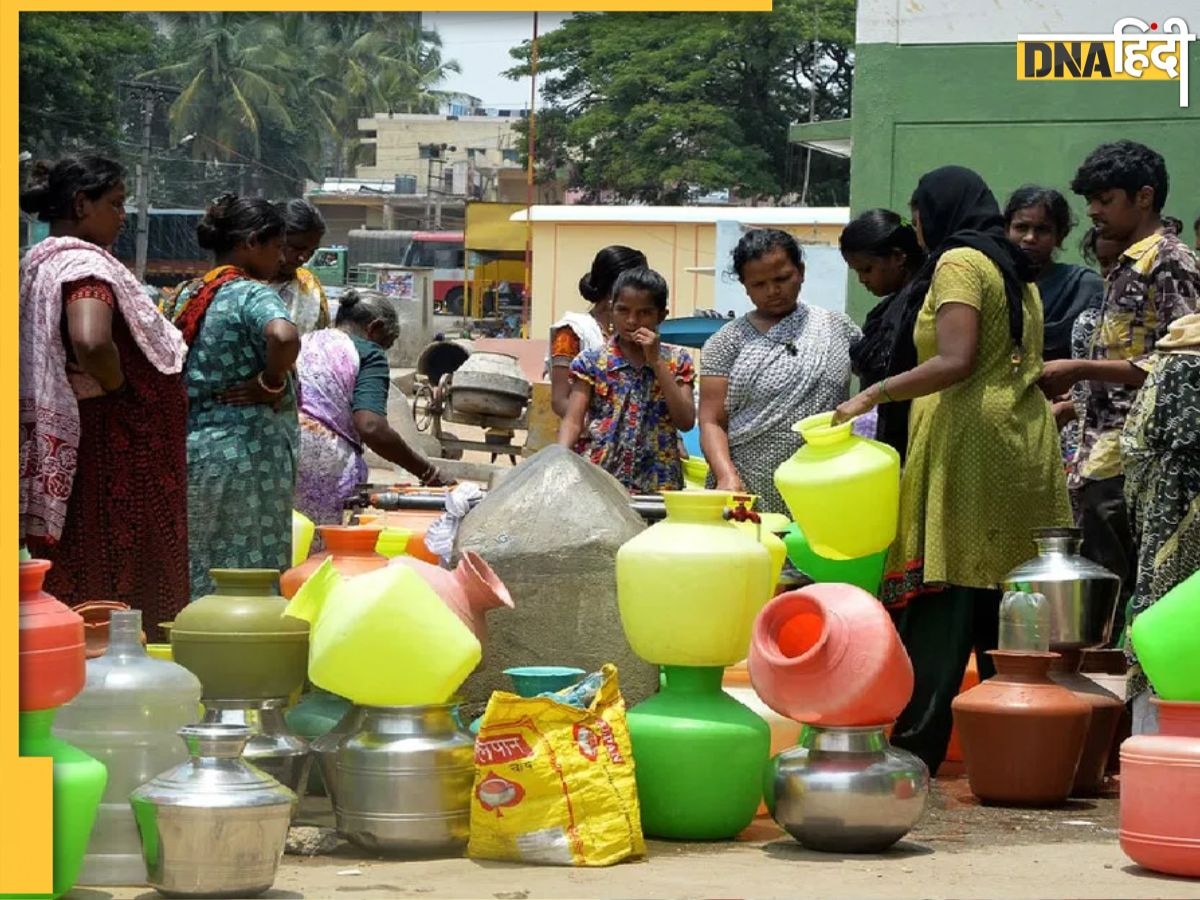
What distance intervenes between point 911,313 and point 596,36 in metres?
40.6

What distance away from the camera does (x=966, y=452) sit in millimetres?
5160

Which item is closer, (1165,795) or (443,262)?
(1165,795)

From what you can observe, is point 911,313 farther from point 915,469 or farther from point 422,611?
point 422,611

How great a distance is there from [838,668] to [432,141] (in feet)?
194

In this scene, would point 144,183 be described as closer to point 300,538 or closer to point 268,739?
point 300,538

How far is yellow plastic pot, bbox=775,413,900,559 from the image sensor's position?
4.97 metres

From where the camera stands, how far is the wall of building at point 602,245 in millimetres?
28469

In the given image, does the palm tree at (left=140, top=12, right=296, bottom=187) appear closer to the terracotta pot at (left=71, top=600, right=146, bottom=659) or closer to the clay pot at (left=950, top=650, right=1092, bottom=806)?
the clay pot at (left=950, top=650, right=1092, bottom=806)

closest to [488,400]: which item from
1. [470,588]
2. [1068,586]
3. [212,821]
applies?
[1068,586]

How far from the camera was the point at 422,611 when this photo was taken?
13.2 feet

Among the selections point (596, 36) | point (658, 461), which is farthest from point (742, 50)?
point (658, 461)

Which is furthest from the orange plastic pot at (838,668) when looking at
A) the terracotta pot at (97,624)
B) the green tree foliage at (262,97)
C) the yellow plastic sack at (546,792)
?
the green tree foliage at (262,97)

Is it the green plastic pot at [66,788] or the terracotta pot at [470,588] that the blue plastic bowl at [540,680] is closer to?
the terracotta pot at [470,588]

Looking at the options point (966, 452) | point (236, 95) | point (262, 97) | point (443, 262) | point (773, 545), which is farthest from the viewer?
point (262, 97)
